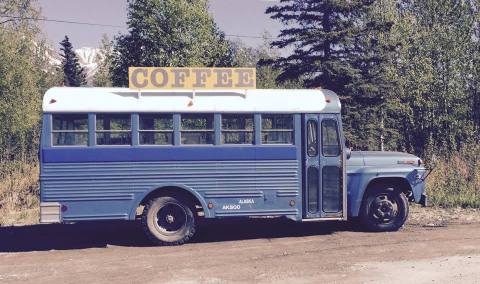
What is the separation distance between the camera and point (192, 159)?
889 centimetres

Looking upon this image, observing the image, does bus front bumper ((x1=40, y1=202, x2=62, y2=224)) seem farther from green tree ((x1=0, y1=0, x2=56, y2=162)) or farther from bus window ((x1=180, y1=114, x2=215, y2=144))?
green tree ((x1=0, y1=0, x2=56, y2=162))

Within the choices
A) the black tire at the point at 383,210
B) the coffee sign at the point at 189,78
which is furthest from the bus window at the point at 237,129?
the black tire at the point at 383,210

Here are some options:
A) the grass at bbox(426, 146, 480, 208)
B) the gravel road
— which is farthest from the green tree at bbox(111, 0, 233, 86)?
the gravel road

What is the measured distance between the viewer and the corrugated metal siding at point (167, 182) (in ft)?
28.1

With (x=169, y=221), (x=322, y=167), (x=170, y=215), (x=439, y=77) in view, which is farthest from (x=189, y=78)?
(x=439, y=77)

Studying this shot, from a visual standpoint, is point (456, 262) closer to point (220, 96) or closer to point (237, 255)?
point (237, 255)

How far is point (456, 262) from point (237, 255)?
3610 mm

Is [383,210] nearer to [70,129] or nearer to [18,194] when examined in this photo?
[70,129]

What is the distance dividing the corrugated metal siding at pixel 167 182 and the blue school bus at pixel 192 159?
0.7 inches

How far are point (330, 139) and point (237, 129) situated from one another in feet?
6.25

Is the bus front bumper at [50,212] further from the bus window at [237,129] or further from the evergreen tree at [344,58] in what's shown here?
the evergreen tree at [344,58]

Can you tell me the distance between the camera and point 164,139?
349 inches

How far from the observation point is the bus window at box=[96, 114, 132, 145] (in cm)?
870

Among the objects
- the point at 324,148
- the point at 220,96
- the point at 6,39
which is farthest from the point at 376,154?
the point at 6,39
